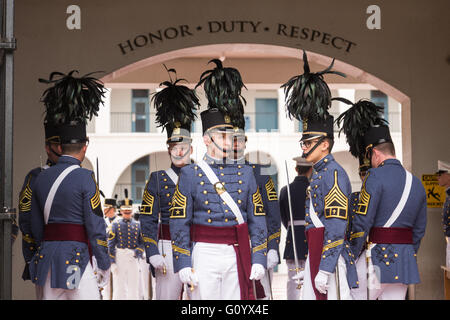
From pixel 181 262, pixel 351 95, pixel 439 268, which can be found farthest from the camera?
pixel 351 95

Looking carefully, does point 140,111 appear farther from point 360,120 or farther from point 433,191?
point 360,120

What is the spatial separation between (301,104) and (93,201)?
5.77ft

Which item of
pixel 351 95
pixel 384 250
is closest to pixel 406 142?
pixel 384 250

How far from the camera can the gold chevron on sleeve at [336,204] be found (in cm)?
545

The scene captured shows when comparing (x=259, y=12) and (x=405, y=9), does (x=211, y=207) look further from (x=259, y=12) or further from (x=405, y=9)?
(x=405, y=9)

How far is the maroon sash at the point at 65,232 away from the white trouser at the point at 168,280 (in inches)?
47.5

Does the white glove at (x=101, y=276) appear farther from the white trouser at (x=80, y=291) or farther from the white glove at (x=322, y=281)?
the white glove at (x=322, y=281)

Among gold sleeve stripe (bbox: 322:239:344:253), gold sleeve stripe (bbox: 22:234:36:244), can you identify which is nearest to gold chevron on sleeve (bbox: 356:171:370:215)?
gold sleeve stripe (bbox: 322:239:344:253)

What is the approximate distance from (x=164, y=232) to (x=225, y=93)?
1610 mm

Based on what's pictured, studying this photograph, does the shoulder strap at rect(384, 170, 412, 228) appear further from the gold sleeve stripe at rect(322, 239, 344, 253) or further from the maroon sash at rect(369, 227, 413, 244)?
the gold sleeve stripe at rect(322, 239, 344, 253)

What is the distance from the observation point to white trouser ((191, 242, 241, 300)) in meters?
5.33

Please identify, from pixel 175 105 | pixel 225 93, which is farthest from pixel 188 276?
pixel 175 105

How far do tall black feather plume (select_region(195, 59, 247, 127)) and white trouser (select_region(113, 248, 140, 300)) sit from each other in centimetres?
826

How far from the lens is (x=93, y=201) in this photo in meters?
5.56
